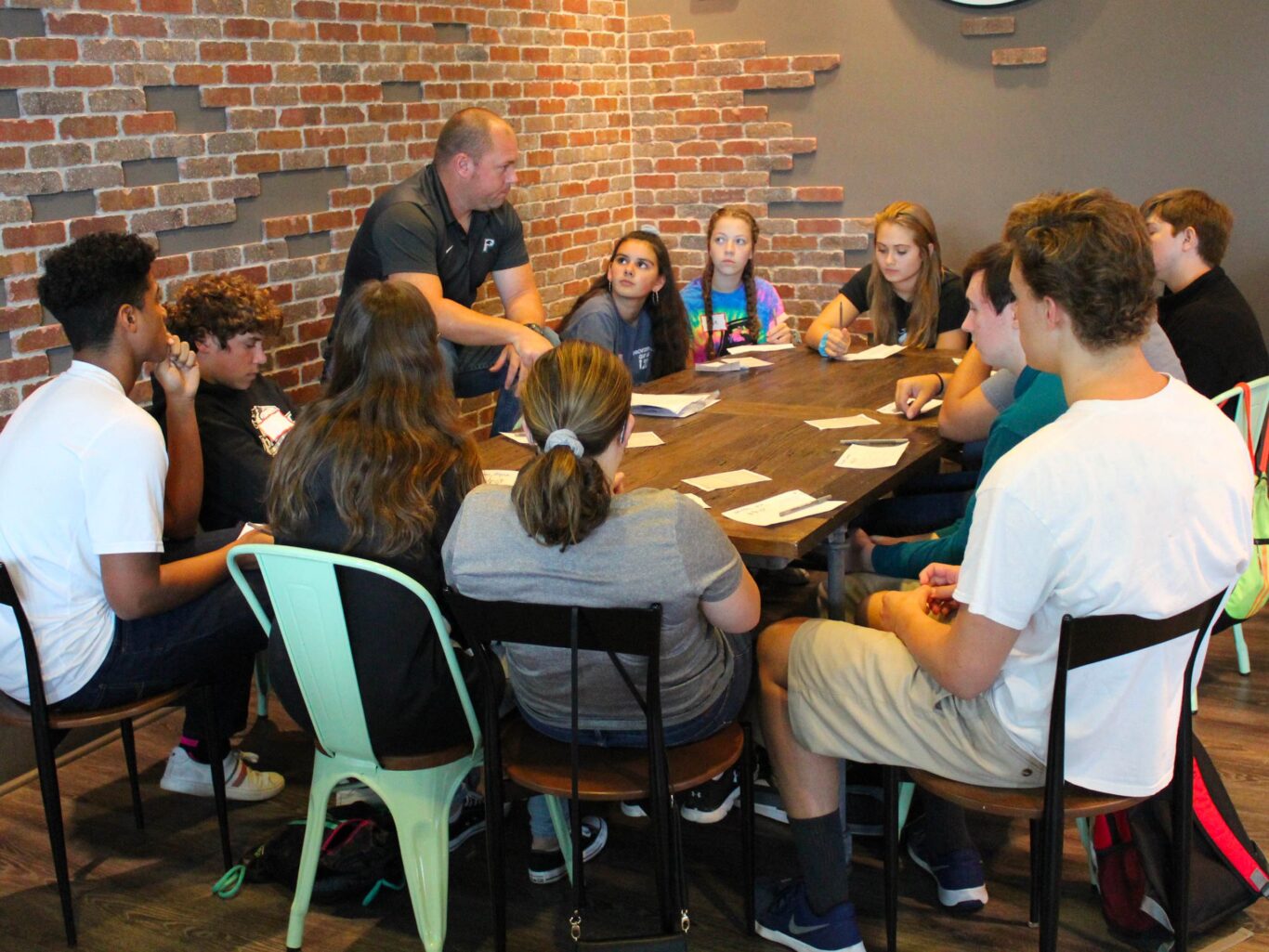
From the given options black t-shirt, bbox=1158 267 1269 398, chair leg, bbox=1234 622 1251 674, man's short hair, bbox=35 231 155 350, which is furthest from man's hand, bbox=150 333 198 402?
chair leg, bbox=1234 622 1251 674

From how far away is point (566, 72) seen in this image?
18.7 ft

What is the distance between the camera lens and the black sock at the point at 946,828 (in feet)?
8.67

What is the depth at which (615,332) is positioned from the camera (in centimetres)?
425

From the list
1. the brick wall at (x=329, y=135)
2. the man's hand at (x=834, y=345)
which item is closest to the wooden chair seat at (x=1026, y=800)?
the man's hand at (x=834, y=345)

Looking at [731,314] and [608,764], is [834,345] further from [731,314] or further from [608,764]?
[608,764]

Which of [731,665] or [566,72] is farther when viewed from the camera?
[566,72]

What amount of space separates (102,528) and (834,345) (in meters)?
2.58

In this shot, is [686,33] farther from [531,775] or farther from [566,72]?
[531,775]

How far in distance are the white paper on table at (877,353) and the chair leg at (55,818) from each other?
2.79 metres

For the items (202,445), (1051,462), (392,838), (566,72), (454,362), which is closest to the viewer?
(1051,462)

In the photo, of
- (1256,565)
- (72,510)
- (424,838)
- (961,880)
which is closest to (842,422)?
(1256,565)

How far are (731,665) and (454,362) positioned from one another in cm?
206

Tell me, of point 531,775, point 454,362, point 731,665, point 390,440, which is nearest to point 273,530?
point 390,440

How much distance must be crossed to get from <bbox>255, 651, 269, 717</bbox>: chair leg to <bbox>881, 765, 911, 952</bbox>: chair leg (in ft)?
6.28
